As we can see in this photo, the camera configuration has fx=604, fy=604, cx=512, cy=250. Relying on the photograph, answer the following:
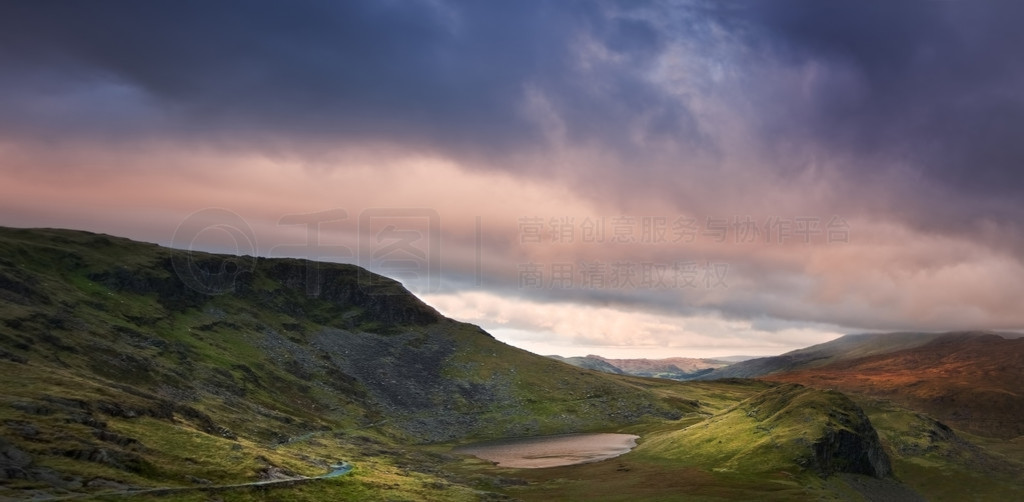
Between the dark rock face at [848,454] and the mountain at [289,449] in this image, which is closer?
the mountain at [289,449]

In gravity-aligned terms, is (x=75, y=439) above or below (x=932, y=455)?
above

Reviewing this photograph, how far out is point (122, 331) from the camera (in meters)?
197

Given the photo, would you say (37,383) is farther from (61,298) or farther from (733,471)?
(733,471)

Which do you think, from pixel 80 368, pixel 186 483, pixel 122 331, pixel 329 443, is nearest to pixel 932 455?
pixel 329 443

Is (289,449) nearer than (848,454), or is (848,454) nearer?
(289,449)

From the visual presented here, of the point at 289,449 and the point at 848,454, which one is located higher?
the point at 289,449

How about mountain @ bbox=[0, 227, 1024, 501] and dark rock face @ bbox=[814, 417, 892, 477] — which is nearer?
mountain @ bbox=[0, 227, 1024, 501]

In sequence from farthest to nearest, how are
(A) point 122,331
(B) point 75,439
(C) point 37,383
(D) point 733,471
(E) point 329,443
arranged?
(A) point 122,331 → (E) point 329,443 → (D) point 733,471 → (C) point 37,383 → (B) point 75,439

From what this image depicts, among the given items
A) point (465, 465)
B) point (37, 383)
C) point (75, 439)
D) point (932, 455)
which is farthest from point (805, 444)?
point (37, 383)

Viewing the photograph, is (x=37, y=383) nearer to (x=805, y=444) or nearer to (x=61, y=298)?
(x=61, y=298)

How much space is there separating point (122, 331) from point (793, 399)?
210 metres

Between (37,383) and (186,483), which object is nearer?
(186,483)

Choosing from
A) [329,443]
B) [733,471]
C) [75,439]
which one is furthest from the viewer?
[329,443]

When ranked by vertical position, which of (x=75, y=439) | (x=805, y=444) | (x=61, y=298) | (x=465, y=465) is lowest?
(x=465, y=465)
